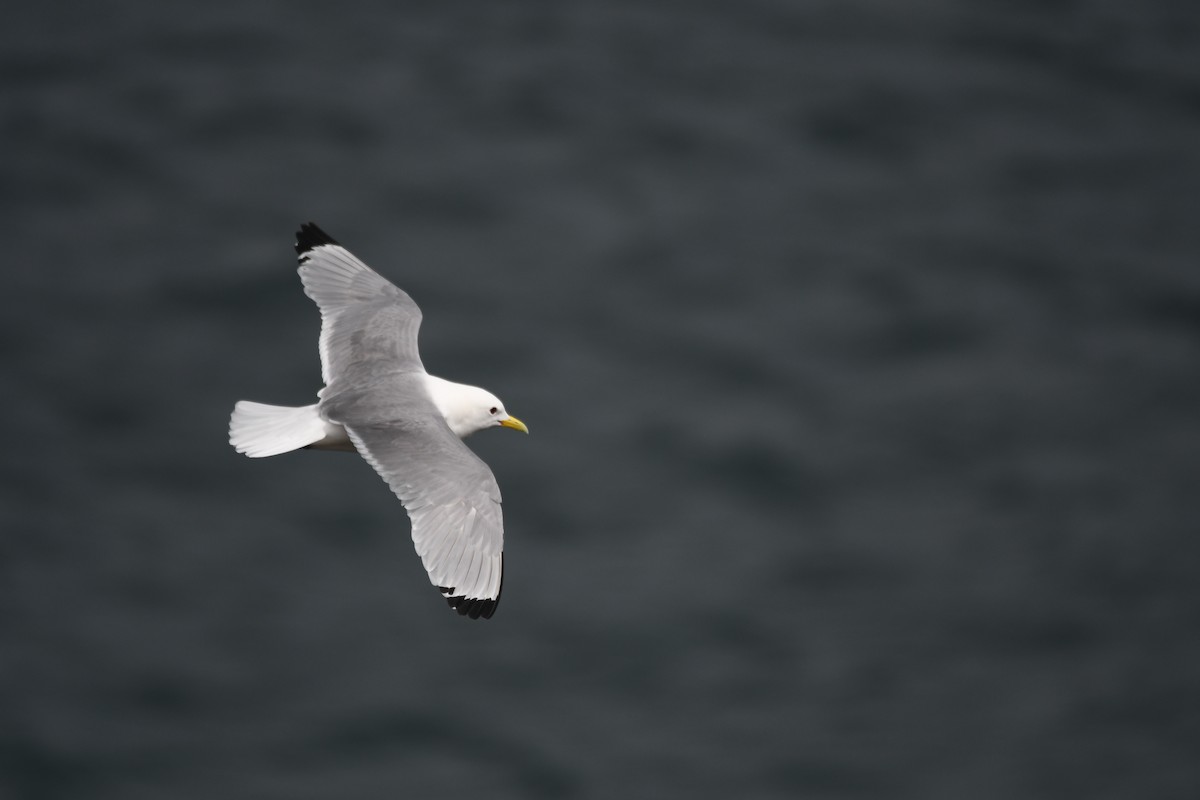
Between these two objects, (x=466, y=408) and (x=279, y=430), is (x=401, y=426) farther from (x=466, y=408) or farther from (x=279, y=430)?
(x=466, y=408)

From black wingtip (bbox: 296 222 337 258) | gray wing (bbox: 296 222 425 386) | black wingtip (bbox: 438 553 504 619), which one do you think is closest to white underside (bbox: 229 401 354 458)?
gray wing (bbox: 296 222 425 386)

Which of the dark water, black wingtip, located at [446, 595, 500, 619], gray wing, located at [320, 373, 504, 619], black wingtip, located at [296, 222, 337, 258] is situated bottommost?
black wingtip, located at [446, 595, 500, 619]

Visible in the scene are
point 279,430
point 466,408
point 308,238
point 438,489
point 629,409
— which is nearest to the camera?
point 438,489

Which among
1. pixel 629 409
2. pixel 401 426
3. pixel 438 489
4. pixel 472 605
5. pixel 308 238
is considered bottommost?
pixel 472 605

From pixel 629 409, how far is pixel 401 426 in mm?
20354

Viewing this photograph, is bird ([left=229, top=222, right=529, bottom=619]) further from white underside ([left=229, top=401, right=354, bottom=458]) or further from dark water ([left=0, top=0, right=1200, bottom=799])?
dark water ([left=0, top=0, right=1200, bottom=799])

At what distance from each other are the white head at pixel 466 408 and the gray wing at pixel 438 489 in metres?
0.59

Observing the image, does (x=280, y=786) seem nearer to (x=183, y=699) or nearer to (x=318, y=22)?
(x=183, y=699)

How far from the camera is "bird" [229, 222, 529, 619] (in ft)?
36.9

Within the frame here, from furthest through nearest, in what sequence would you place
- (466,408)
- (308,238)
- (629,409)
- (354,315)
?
(629,409), (308,238), (354,315), (466,408)

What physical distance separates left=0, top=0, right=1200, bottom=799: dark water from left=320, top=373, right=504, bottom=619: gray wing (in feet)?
57.4

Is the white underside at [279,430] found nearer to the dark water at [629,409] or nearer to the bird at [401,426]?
the bird at [401,426]

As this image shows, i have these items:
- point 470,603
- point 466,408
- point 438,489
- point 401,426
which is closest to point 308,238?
point 466,408

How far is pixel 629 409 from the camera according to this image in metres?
32.2
